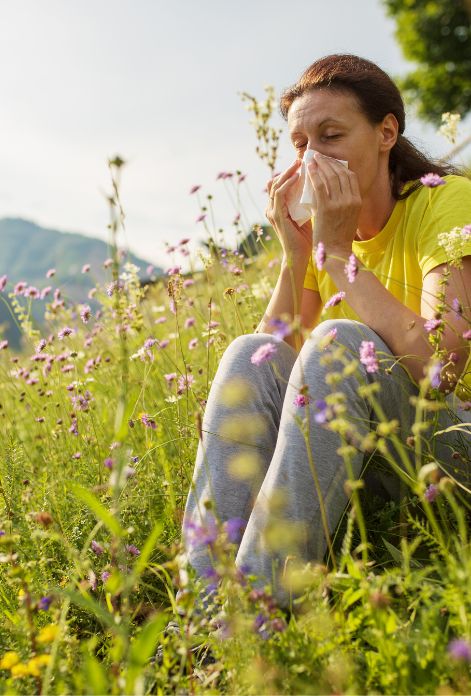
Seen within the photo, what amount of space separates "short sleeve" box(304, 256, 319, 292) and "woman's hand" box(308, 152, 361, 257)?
0.46m

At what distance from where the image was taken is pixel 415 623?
4.03ft

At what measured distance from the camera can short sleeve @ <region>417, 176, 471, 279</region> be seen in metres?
1.68

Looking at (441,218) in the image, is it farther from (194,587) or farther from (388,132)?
(194,587)

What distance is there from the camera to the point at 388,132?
2.00 meters

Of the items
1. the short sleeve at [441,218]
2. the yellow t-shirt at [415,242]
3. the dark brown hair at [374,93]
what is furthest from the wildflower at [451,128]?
the short sleeve at [441,218]

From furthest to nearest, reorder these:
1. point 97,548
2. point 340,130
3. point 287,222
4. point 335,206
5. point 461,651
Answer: point 287,222
point 340,130
point 335,206
point 97,548
point 461,651

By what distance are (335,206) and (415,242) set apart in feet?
0.81

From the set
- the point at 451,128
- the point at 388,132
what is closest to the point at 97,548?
the point at 388,132

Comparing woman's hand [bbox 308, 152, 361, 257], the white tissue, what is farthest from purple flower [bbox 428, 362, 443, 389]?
the white tissue

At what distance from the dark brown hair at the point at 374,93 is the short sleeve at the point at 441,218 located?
208 mm

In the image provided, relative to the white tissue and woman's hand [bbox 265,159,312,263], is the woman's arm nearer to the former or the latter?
woman's hand [bbox 265,159,312,263]

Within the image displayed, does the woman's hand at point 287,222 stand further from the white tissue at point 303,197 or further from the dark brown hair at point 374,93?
the dark brown hair at point 374,93

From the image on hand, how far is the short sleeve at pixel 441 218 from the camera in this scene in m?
1.68

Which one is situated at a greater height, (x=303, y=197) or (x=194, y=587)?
(x=303, y=197)
